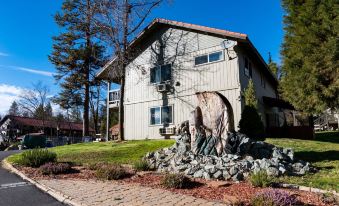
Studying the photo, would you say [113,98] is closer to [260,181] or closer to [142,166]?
[142,166]

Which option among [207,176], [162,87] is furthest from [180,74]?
[207,176]

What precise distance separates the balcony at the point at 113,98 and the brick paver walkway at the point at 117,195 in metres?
16.8

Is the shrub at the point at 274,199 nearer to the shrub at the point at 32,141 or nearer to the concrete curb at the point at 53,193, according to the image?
the concrete curb at the point at 53,193

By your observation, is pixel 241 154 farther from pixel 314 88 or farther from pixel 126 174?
pixel 314 88

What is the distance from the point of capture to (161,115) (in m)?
20.9

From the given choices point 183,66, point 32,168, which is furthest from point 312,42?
point 32,168

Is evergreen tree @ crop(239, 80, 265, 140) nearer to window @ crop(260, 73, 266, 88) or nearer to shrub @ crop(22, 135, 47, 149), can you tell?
window @ crop(260, 73, 266, 88)

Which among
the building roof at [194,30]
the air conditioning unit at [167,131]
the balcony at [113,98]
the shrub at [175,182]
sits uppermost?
the building roof at [194,30]

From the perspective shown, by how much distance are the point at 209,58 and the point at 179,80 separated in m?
2.64

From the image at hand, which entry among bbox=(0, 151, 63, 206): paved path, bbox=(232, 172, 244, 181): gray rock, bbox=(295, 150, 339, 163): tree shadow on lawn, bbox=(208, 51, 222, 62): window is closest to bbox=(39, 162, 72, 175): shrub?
bbox=(0, 151, 63, 206): paved path

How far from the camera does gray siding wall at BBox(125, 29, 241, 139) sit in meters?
18.3

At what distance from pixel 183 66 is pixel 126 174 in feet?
41.6

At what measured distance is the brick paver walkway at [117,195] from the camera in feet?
20.0

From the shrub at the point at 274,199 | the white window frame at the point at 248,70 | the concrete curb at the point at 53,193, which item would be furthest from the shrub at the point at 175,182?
the white window frame at the point at 248,70
